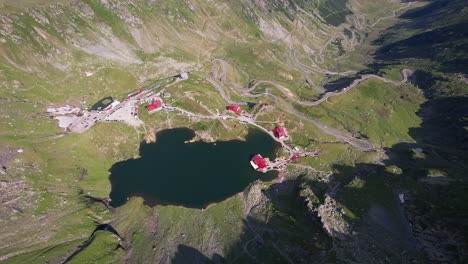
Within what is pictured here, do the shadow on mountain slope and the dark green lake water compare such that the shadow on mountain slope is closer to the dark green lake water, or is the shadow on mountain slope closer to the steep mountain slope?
the steep mountain slope

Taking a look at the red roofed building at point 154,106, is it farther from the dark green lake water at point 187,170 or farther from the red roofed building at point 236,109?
the red roofed building at point 236,109

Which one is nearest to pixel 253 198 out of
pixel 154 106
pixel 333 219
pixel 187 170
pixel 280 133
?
pixel 333 219

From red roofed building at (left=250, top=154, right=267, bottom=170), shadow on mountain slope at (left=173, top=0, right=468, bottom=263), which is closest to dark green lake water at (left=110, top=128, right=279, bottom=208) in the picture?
red roofed building at (left=250, top=154, right=267, bottom=170)

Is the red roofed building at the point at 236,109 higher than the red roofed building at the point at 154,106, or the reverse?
the red roofed building at the point at 154,106

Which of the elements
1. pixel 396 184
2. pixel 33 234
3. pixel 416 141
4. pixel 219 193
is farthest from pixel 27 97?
pixel 416 141

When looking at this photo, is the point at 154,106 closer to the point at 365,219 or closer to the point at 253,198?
the point at 253,198

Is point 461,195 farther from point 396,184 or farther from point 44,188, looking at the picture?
point 44,188

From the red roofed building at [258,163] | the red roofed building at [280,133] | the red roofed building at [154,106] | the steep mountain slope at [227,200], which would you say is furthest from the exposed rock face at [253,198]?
the red roofed building at [154,106]
